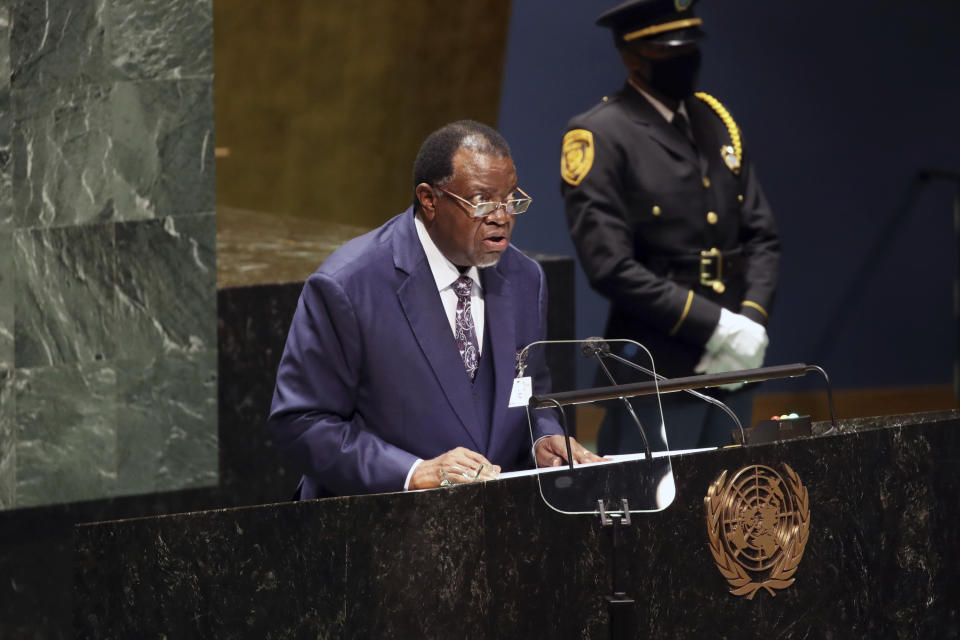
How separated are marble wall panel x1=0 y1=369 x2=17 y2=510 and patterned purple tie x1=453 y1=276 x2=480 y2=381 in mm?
1611

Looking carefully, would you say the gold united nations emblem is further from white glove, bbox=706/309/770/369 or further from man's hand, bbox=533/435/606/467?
white glove, bbox=706/309/770/369

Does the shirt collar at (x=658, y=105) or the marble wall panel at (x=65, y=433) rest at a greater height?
the shirt collar at (x=658, y=105)

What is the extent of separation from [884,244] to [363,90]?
8.89 feet

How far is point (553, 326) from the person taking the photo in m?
5.55

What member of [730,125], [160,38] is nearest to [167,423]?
[160,38]

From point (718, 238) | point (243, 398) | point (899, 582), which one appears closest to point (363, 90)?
point (243, 398)

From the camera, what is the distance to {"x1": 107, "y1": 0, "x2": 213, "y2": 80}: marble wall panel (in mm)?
4332

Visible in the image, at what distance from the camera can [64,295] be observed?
431 centimetres

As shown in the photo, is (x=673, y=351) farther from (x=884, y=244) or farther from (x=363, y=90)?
(x=884, y=244)

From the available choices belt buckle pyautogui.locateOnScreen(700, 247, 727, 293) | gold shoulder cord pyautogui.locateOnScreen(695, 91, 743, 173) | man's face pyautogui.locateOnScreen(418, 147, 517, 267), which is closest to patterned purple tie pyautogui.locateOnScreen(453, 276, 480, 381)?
man's face pyautogui.locateOnScreen(418, 147, 517, 267)

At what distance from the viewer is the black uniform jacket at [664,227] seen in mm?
4383

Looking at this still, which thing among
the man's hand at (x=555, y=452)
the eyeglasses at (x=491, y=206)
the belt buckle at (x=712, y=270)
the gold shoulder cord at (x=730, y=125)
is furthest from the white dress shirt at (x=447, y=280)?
the gold shoulder cord at (x=730, y=125)

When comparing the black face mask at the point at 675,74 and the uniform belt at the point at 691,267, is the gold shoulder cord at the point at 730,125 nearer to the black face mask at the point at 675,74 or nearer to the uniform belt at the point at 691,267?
the black face mask at the point at 675,74

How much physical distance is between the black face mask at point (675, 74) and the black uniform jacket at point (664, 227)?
0.23 feet
